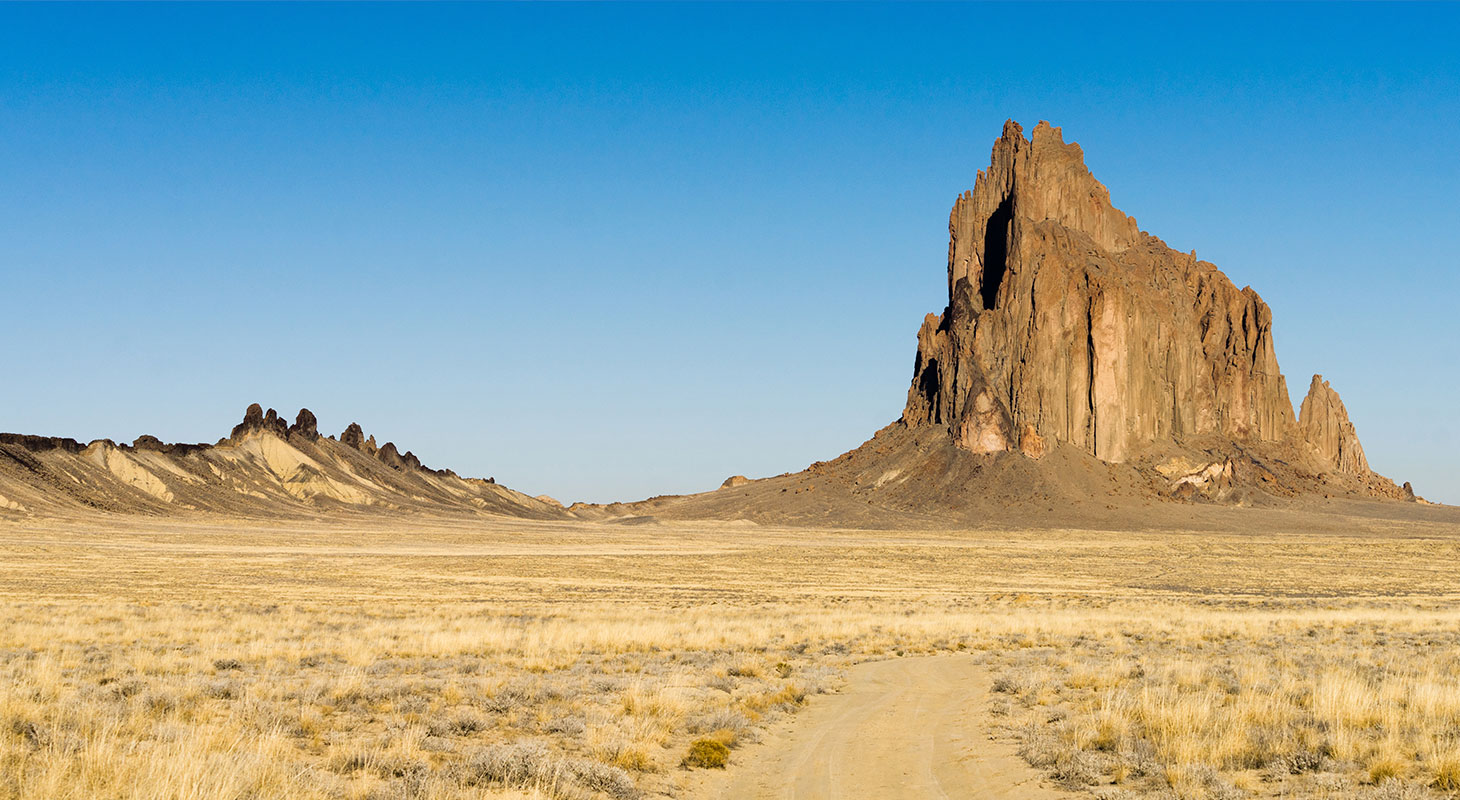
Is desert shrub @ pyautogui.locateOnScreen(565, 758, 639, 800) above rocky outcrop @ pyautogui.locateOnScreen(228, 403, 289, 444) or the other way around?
the other way around

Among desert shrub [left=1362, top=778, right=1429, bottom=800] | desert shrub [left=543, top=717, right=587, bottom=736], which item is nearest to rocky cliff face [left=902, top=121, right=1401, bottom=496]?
desert shrub [left=543, top=717, right=587, bottom=736]

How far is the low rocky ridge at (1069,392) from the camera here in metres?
140

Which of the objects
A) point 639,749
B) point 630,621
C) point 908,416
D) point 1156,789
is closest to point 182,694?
point 639,749

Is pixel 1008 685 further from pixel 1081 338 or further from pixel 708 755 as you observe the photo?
pixel 1081 338

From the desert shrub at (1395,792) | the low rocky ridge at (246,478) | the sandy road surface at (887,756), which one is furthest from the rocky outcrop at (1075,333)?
the desert shrub at (1395,792)

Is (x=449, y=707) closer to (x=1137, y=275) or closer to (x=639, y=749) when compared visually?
(x=639, y=749)

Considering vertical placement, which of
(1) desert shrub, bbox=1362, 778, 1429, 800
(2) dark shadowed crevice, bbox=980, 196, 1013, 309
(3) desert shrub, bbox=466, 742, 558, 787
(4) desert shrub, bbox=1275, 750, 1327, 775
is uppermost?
(2) dark shadowed crevice, bbox=980, 196, 1013, 309

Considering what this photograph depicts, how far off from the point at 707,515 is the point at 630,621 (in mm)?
121135

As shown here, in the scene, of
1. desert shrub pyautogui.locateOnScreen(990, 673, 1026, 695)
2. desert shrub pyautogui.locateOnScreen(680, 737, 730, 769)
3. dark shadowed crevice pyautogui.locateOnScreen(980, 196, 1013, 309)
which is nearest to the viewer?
desert shrub pyautogui.locateOnScreen(680, 737, 730, 769)

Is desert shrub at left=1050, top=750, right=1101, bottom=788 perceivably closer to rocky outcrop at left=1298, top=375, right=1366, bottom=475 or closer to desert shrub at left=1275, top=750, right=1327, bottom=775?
desert shrub at left=1275, top=750, right=1327, bottom=775

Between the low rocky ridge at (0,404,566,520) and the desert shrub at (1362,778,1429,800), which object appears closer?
the desert shrub at (1362,778,1429,800)

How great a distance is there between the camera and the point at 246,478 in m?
154

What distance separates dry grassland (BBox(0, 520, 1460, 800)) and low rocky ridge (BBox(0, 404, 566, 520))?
89691 mm

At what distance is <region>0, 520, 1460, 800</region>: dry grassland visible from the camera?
357 inches
